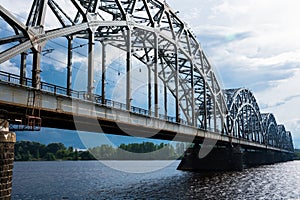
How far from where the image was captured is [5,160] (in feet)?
65.5

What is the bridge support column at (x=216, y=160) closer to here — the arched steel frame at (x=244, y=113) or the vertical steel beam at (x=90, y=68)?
the arched steel frame at (x=244, y=113)

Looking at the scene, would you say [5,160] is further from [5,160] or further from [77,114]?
[77,114]

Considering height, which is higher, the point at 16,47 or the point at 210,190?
the point at 16,47

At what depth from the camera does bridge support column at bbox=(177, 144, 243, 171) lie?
297 ft

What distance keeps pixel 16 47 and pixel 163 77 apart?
188 feet

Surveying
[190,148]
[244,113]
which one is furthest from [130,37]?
[244,113]

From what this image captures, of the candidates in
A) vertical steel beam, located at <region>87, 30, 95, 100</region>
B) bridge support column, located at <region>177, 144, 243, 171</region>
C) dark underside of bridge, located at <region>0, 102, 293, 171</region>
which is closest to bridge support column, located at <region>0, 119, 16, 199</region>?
dark underside of bridge, located at <region>0, 102, 293, 171</region>

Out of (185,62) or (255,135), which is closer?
(185,62)

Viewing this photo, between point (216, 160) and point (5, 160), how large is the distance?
7733 centimetres

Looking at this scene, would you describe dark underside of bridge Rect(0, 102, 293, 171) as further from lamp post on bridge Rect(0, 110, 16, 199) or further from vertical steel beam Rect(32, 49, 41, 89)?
lamp post on bridge Rect(0, 110, 16, 199)

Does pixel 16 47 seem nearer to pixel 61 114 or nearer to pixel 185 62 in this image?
pixel 61 114

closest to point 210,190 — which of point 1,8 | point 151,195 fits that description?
point 151,195

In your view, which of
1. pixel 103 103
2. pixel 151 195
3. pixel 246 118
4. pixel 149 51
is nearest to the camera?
pixel 103 103

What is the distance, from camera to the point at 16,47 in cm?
2677
